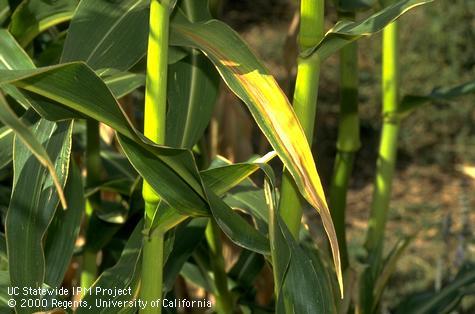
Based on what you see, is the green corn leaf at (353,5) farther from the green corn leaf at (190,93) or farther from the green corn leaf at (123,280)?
the green corn leaf at (123,280)

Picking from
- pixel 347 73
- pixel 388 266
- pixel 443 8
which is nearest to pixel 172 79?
pixel 347 73

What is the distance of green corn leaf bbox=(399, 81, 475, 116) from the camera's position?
1024mm

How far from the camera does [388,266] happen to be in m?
1.08

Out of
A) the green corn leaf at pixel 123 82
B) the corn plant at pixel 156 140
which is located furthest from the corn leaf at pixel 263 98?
the green corn leaf at pixel 123 82

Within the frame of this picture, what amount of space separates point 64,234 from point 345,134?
0.36 metres

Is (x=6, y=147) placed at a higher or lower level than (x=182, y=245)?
higher

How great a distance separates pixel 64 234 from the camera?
2.73ft

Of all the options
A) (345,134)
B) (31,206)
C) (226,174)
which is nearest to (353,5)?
(345,134)

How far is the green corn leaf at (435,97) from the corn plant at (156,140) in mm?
114

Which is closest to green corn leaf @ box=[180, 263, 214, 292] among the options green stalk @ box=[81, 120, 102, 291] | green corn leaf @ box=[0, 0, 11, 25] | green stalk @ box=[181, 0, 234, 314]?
green stalk @ box=[181, 0, 234, 314]

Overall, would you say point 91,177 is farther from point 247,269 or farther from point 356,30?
point 356,30

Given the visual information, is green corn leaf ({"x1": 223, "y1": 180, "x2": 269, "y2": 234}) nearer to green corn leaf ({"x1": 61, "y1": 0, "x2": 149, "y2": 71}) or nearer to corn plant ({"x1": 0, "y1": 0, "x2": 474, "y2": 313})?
corn plant ({"x1": 0, "y1": 0, "x2": 474, "y2": 313})

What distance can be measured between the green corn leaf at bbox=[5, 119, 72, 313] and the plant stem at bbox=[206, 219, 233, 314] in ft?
1.13

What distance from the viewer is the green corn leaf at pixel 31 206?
69 centimetres
